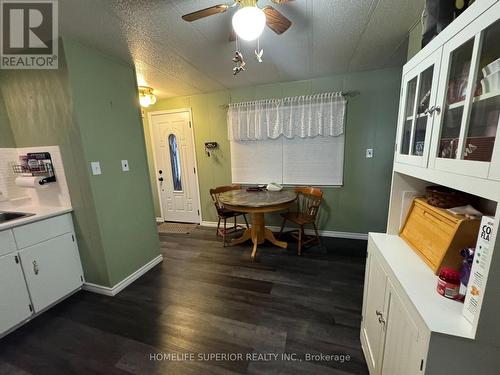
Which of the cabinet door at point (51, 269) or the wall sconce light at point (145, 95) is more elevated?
the wall sconce light at point (145, 95)

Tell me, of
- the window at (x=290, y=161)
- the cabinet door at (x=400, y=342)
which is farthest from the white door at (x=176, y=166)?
the cabinet door at (x=400, y=342)

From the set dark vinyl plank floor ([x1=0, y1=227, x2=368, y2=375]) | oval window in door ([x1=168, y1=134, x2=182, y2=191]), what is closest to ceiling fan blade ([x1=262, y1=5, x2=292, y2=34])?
dark vinyl plank floor ([x1=0, y1=227, x2=368, y2=375])

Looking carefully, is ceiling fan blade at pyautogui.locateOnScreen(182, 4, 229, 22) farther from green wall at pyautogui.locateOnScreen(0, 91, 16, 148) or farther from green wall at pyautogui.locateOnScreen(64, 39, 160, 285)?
green wall at pyautogui.locateOnScreen(0, 91, 16, 148)

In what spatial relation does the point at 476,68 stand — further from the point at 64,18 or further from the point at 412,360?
Result: the point at 64,18

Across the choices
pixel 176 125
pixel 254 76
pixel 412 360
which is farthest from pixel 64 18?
pixel 412 360

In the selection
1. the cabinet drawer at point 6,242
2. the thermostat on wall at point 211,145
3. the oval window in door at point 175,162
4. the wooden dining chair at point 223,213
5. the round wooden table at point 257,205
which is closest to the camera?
the cabinet drawer at point 6,242

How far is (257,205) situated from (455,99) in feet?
6.21

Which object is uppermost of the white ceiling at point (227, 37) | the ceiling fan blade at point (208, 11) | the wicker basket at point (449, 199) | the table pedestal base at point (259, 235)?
the white ceiling at point (227, 37)

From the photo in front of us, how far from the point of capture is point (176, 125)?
12.4 feet

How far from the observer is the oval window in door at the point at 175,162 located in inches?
153

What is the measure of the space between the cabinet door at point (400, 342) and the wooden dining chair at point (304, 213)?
1.72 metres

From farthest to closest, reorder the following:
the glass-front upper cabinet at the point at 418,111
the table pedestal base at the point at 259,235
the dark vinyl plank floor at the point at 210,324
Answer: the table pedestal base at the point at 259,235 → the dark vinyl plank floor at the point at 210,324 → the glass-front upper cabinet at the point at 418,111

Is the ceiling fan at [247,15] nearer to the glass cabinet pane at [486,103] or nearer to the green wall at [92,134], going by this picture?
the glass cabinet pane at [486,103]

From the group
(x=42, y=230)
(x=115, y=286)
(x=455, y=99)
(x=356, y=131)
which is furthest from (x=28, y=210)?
(x=356, y=131)
